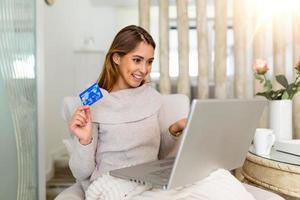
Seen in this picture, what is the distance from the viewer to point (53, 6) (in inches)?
99.4

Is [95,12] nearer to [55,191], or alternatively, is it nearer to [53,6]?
[53,6]

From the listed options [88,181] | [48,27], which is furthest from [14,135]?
[48,27]

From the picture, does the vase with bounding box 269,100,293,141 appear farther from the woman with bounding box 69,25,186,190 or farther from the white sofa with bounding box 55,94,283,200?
the woman with bounding box 69,25,186,190

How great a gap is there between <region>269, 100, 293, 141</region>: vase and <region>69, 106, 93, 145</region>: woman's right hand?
0.83m

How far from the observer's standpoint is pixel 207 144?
32.2 inches

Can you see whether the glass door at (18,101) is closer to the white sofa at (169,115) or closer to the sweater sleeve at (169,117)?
the white sofa at (169,115)

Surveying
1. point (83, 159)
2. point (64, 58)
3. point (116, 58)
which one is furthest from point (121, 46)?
point (64, 58)

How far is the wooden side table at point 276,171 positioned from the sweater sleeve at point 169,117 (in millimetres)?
283

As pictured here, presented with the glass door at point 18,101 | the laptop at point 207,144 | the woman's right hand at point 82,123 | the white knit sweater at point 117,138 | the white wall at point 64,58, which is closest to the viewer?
the laptop at point 207,144

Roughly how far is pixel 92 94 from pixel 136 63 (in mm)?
308

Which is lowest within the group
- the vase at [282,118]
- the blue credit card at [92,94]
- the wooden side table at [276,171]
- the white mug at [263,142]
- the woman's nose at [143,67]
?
the wooden side table at [276,171]

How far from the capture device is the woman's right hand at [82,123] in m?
1.00

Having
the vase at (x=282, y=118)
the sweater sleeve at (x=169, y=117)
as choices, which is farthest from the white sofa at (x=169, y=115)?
the vase at (x=282, y=118)

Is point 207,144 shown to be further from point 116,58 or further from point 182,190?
point 116,58
